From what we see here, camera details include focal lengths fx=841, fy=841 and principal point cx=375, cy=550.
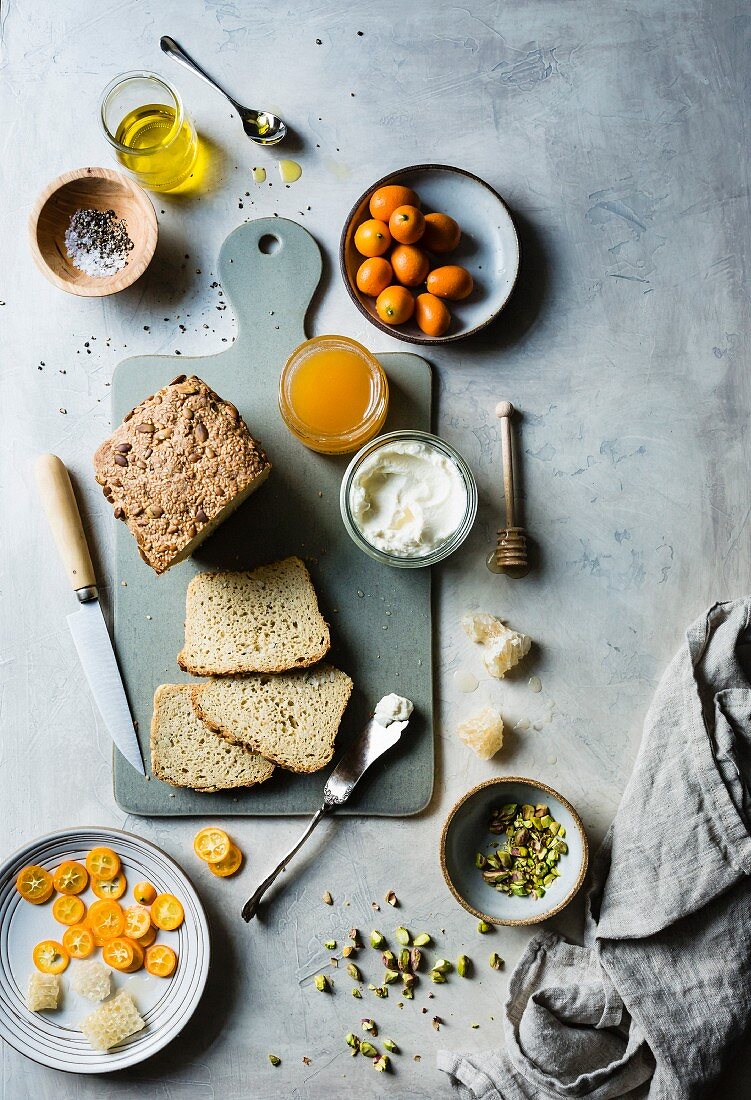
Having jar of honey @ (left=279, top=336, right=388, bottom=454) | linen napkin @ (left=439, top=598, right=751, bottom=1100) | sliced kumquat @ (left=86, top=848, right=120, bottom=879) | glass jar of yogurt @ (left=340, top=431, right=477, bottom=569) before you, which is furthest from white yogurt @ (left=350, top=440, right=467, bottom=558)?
sliced kumquat @ (left=86, top=848, right=120, bottom=879)

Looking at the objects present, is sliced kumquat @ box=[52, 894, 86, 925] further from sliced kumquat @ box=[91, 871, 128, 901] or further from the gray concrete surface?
the gray concrete surface

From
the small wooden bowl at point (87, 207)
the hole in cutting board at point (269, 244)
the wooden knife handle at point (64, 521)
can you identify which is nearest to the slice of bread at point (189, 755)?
the wooden knife handle at point (64, 521)

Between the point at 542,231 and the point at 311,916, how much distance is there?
6.43ft

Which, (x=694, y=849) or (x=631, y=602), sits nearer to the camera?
(x=694, y=849)

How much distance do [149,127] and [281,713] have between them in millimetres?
1607

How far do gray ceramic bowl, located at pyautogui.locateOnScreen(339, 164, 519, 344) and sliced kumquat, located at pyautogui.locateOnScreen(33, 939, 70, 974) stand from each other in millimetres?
1828

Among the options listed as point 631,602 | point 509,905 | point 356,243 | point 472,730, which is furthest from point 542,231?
point 509,905

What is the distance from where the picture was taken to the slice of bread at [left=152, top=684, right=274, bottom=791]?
2205mm

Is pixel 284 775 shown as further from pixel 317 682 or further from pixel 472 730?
pixel 472 730

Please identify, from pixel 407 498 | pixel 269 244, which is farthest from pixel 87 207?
pixel 407 498

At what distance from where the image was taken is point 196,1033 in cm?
220

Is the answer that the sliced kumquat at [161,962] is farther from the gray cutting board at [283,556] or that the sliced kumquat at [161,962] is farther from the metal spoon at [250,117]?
the metal spoon at [250,117]

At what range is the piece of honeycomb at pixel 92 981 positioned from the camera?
217cm

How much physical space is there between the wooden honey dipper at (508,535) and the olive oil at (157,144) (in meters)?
1.07
